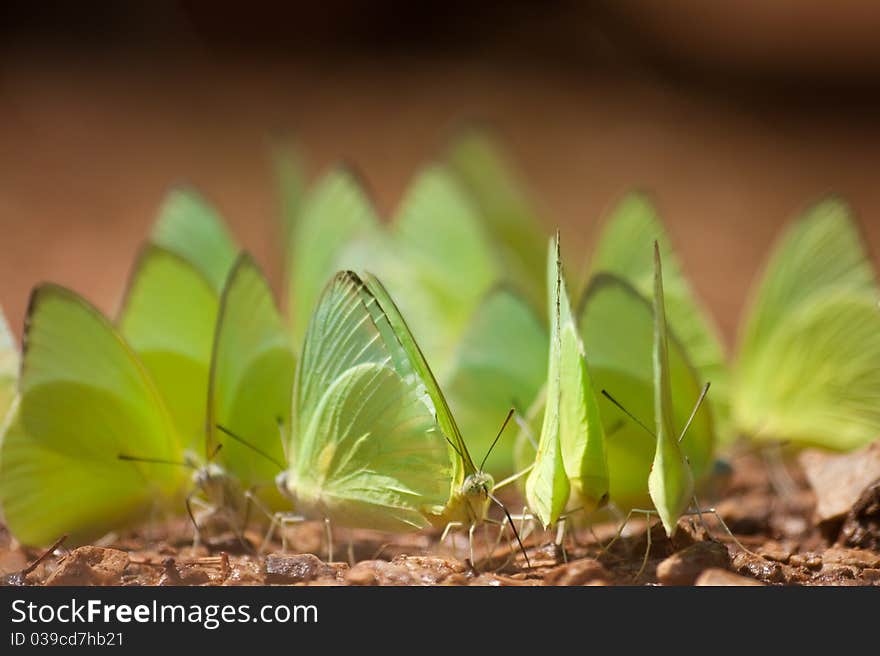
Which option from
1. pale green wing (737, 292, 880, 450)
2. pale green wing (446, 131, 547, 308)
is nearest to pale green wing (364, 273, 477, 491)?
pale green wing (737, 292, 880, 450)

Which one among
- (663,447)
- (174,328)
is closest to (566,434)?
(663,447)

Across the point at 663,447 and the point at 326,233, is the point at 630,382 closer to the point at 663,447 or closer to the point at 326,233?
the point at 663,447

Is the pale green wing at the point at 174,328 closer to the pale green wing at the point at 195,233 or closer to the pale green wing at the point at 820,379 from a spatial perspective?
the pale green wing at the point at 195,233

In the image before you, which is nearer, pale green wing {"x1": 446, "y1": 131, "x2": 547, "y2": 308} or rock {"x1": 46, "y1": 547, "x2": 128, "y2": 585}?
rock {"x1": 46, "y1": 547, "x2": 128, "y2": 585}

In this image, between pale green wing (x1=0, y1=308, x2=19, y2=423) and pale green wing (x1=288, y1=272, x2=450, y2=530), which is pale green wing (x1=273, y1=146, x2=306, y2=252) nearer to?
pale green wing (x1=0, y1=308, x2=19, y2=423)

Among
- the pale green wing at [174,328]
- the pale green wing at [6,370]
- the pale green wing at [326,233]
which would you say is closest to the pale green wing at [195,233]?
the pale green wing at [326,233]

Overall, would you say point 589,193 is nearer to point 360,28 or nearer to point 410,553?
point 360,28
